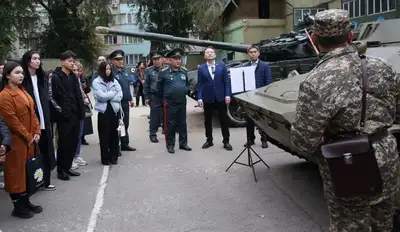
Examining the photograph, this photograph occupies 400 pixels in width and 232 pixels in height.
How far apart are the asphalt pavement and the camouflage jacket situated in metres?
1.83

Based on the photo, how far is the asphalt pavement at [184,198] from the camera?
457cm

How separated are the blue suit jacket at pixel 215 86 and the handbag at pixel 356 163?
207 inches

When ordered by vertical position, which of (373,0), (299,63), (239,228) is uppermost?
(373,0)

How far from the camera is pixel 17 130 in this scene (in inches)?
184

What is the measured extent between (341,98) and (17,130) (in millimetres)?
3218

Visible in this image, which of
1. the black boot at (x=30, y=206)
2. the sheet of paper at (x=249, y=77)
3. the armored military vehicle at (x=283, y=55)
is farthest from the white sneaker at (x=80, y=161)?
the armored military vehicle at (x=283, y=55)

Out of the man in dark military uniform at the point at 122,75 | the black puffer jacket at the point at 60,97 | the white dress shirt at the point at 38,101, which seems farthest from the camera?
the man in dark military uniform at the point at 122,75

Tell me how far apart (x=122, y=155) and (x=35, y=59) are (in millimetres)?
2979

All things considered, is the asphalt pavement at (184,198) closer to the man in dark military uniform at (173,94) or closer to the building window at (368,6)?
the man in dark military uniform at (173,94)

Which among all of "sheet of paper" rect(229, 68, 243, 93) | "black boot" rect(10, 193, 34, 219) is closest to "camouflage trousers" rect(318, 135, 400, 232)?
"black boot" rect(10, 193, 34, 219)

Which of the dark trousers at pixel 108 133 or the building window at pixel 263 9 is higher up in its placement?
the building window at pixel 263 9

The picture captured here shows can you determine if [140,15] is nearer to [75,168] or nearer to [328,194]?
[75,168]

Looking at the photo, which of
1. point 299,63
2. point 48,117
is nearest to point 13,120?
point 48,117

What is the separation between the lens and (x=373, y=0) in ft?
67.7
